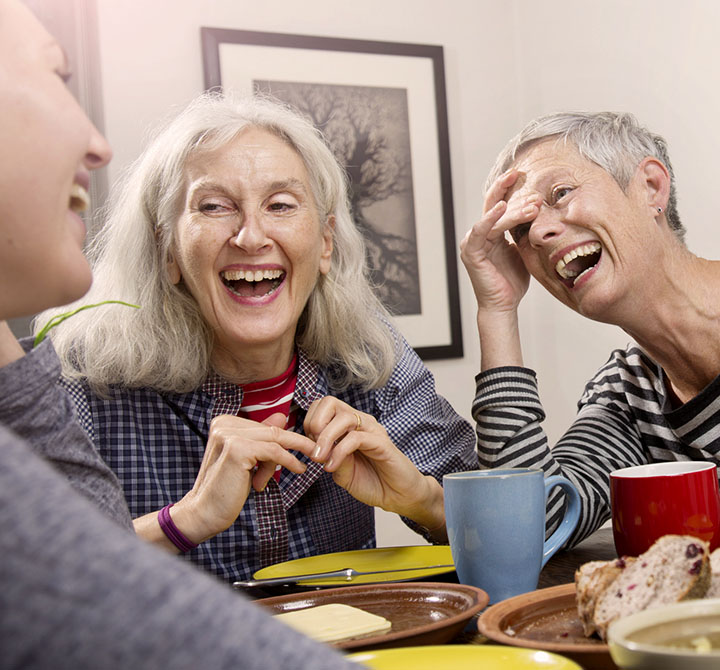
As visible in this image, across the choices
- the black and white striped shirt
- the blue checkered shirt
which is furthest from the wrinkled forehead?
the blue checkered shirt

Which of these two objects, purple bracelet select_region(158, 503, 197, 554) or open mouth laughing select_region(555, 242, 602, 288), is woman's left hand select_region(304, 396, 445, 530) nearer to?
purple bracelet select_region(158, 503, 197, 554)

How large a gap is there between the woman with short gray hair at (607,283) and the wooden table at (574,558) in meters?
0.14

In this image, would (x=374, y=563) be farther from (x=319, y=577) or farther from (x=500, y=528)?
(x=500, y=528)

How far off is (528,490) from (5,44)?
23.7 inches

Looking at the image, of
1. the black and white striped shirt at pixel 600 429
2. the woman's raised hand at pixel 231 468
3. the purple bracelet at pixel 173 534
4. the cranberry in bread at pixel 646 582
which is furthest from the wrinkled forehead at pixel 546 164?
the cranberry in bread at pixel 646 582

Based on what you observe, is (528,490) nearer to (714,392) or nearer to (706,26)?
(714,392)

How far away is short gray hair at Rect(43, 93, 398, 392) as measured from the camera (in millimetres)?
1450

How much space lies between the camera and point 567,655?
21.5 inches

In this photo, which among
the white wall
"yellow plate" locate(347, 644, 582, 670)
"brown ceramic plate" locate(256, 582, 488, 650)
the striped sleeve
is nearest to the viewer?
"yellow plate" locate(347, 644, 582, 670)

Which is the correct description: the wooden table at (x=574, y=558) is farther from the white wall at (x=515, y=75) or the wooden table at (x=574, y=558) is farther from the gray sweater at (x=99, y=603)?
the white wall at (x=515, y=75)

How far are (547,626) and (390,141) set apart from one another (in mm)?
2344

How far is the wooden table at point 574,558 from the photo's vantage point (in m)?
0.94

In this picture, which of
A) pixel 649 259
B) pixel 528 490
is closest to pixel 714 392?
pixel 649 259

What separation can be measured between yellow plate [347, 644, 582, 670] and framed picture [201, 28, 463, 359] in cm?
221
